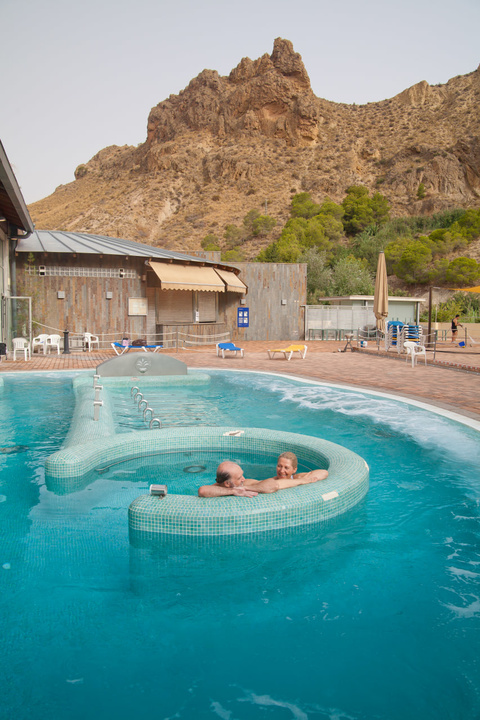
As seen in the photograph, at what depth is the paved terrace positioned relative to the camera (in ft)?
28.9

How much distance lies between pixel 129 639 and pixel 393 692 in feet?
4.32

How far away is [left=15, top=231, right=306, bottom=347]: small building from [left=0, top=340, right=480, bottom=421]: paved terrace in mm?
1526

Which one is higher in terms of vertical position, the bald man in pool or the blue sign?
the blue sign

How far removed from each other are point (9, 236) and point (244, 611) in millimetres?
14467

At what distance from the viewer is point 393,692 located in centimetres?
236

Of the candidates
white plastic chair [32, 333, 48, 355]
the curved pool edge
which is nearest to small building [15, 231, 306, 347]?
white plastic chair [32, 333, 48, 355]

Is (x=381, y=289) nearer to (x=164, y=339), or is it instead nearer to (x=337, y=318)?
(x=337, y=318)

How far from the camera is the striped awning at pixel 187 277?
55.4ft

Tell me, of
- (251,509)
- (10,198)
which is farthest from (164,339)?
(251,509)

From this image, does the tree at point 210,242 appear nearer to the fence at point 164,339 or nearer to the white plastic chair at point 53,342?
the fence at point 164,339

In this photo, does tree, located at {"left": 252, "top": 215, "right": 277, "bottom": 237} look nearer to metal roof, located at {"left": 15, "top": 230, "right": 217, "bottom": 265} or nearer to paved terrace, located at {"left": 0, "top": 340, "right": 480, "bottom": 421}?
metal roof, located at {"left": 15, "top": 230, "right": 217, "bottom": 265}

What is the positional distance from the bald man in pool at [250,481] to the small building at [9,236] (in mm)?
7712

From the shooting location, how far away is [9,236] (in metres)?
15.0

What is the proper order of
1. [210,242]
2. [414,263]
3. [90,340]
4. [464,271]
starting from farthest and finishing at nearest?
[210,242] < [414,263] < [464,271] < [90,340]
